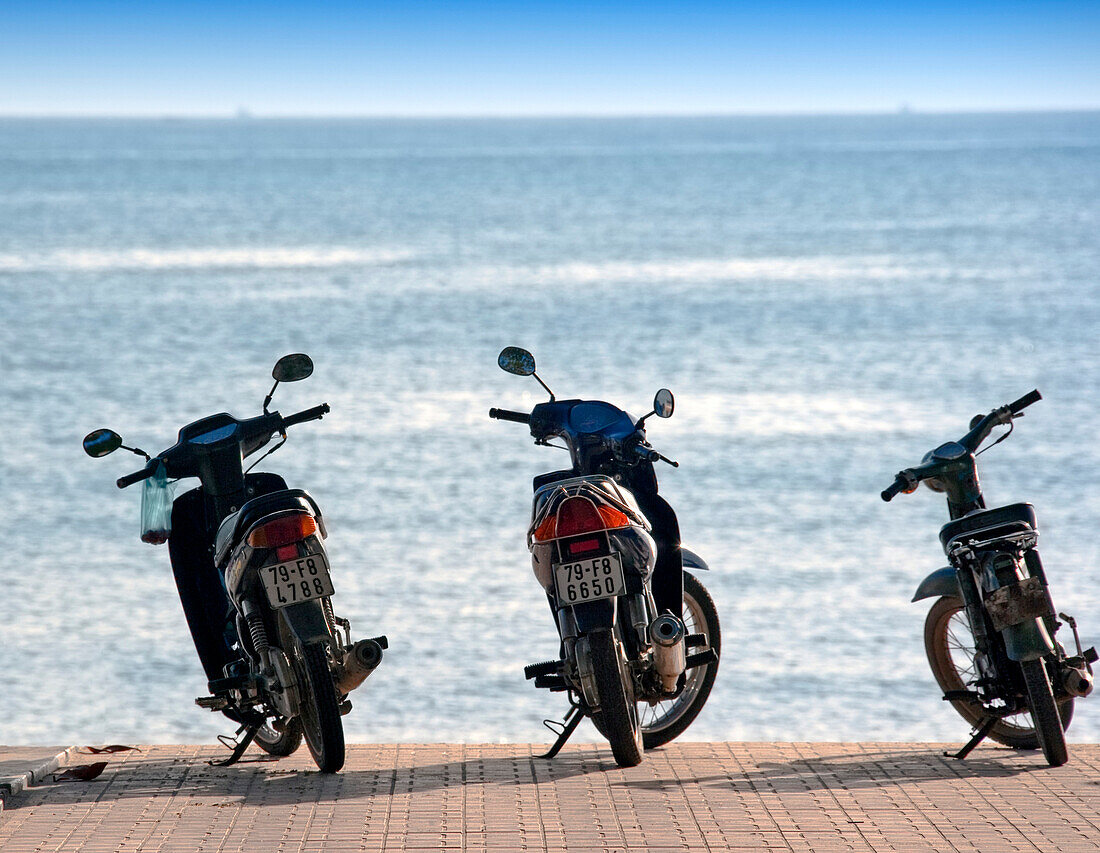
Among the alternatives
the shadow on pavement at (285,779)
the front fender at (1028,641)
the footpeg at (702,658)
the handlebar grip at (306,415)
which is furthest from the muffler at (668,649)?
the handlebar grip at (306,415)

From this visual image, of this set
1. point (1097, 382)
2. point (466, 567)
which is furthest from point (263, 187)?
point (466, 567)

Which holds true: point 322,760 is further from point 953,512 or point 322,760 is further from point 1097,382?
point 1097,382

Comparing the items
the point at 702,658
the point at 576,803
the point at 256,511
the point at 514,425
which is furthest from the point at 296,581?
the point at 514,425

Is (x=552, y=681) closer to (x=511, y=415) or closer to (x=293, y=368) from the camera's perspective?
(x=511, y=415)

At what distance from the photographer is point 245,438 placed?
6555 mm

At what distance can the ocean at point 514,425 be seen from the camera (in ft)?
40.3

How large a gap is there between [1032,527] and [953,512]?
45 cm

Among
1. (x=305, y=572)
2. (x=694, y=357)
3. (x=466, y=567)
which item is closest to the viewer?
(x=305, y=572)

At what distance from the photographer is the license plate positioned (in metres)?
5.92

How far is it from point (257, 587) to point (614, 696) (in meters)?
1.30

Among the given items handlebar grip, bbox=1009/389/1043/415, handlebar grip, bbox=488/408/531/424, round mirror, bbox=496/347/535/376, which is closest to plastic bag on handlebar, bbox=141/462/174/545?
handlebar grip, bbox=488/408/531/424

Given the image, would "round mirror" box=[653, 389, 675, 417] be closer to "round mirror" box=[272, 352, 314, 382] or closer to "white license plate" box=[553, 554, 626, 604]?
"white license plate" box=[553, 554, 626, 604]

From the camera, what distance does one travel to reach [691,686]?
6.84 m

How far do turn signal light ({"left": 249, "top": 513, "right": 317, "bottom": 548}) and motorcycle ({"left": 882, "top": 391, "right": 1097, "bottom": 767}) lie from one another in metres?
2.12
